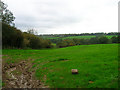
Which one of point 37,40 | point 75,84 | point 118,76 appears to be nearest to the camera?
point 75,84

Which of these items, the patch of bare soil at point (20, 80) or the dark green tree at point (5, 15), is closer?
the patch of bare soil at point (20, 80)

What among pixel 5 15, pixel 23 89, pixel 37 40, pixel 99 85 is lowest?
pixel 23 89

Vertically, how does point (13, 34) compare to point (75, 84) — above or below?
above

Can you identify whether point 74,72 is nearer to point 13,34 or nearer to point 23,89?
point 23,89

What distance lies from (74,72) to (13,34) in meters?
39.5

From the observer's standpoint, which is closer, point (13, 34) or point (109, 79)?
point (109, 79)

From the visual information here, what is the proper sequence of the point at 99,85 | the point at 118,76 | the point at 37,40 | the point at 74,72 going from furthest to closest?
1. the point at 37,40
2. the point at 74,72
3. the point at 118,76
4. the point at 99,85

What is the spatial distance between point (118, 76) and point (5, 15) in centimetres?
4939

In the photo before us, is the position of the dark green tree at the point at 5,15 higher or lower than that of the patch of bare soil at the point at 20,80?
higher

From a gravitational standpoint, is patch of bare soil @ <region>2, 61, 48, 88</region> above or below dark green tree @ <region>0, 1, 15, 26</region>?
below

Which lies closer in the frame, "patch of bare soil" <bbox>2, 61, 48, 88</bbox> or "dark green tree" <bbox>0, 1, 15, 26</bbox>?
"patch of bare soil" <bbox>2, 61, 48, 88</bbox>

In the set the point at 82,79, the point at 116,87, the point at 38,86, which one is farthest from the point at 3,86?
the point at 116,87

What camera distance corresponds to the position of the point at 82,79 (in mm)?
8094

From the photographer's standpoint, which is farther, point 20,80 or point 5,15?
point 5,15
